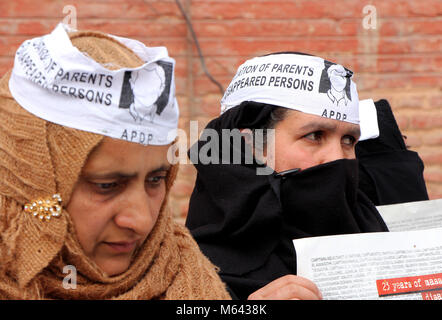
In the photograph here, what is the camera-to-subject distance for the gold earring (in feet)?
5.70

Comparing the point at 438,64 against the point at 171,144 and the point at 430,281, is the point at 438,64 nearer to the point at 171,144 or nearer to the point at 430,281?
the point at 430,281

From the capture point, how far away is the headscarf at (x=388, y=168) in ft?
11.5

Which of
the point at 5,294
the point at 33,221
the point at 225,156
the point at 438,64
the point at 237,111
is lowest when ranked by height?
the point at 5,294

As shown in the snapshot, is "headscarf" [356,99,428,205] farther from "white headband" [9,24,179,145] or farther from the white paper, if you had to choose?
"white headband" [9,24,179,145]

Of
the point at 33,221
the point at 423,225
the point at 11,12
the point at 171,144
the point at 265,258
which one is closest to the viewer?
the point at 33,221

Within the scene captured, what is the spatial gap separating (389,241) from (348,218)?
1.32ft

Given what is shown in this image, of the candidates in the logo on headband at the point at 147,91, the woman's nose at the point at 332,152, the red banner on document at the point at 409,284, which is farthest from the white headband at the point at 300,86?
the logo on headband at the point at 147,91

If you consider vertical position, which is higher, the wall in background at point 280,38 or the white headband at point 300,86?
the wall in background at point 280,38

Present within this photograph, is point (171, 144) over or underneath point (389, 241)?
over

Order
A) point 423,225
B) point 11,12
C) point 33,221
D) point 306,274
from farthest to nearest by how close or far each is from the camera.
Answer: point 11,12 → point 423,225 → point 306,274 → point 33,221

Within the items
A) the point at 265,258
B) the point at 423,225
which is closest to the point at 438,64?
the point at 423,225

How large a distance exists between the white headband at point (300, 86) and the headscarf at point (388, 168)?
622mm

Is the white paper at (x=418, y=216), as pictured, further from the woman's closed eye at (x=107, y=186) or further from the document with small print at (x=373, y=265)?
the woman's closed eye at (x=107, y=186)

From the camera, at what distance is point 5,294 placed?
1.76 meters
